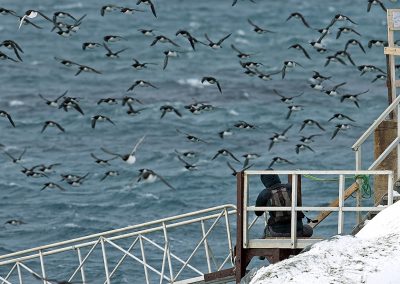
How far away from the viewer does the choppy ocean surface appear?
7688 cm

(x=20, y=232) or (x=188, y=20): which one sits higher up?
(x=188, y=20)

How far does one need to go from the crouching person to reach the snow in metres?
2.57

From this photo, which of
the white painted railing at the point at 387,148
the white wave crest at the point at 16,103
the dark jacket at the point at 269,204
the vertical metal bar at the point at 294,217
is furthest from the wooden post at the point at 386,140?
the white wave crest at the point at 16,103

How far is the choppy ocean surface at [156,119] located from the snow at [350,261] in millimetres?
32503

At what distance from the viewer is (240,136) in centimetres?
9012

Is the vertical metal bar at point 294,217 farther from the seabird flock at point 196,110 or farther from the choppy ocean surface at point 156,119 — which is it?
the choppy ocean surface at point 156,119

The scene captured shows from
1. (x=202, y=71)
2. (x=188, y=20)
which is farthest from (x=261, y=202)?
(x=188, y=20)

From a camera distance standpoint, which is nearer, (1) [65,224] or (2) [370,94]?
(1) [65,224]

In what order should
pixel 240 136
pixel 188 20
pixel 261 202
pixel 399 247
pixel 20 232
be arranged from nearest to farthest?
pixel 399 247 → pixel 261 202 → pixel 20 232 → pixel 240 136 → pixel 188 20

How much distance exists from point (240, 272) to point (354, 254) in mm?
4464

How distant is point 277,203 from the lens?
123 ft

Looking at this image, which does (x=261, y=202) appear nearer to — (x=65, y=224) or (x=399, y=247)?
(x=399, y=247)

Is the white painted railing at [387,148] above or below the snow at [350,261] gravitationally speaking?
above

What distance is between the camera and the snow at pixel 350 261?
33.2m
